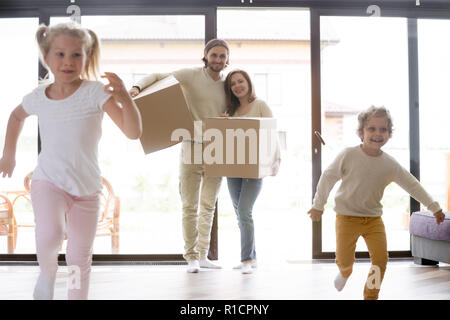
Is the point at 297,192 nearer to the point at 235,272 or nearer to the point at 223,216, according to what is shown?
the point at 223,216

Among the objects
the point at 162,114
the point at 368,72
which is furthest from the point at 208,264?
the point at 368,72

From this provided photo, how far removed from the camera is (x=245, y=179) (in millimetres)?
2738

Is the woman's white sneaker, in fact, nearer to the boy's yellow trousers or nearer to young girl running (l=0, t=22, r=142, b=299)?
the boy's yellow trousers

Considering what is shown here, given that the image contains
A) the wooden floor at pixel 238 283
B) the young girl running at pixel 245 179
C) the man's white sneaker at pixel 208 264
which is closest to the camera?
the wooden floor at pixel 238 283

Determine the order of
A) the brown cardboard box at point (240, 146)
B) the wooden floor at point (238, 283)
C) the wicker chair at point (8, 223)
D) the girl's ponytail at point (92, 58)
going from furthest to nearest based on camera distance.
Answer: the wicker chair at point (8, 223) < the brown cardboard box at point (240, 146) < the wooden floor at point (238, 283) < the girl's ponytail at point (92, 58)

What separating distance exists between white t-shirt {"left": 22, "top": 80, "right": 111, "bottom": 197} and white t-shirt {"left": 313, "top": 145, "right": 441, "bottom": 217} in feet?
3.00

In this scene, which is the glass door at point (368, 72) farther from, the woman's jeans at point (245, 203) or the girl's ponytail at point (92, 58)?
the girl's ponytail at point (92, 58)

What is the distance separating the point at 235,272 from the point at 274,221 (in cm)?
278

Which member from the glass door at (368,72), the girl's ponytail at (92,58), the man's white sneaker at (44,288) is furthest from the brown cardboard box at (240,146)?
the man's white sneaker at (44,288)

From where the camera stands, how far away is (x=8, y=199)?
10.8 feet

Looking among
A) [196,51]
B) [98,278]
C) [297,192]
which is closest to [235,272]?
[98,278]

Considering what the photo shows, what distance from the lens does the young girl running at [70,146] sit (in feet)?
4.50

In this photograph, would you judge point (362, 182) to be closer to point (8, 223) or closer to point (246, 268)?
point (246, 268)

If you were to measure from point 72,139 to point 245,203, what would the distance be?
1.49 m
